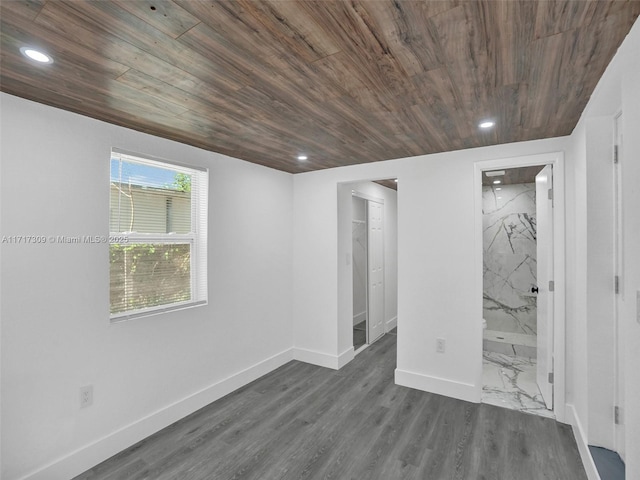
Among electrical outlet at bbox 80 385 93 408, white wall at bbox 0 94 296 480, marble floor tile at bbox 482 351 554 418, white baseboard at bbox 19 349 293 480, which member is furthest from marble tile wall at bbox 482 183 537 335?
electrical outlet at bbox 80 385 93 408

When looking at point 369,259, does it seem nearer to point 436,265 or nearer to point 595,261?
point 436,265

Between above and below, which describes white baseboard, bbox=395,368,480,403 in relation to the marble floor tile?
above

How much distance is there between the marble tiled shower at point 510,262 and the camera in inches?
187

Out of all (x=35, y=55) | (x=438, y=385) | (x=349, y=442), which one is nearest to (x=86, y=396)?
(x=349, y=442)

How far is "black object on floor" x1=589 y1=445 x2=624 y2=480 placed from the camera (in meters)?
1.83

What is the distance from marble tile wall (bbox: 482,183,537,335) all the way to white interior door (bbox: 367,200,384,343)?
163 centimetres

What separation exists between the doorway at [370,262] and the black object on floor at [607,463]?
8.69 feet

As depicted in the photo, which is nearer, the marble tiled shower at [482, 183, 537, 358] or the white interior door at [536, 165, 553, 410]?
the white interior door at [536, 165, 553, 410]

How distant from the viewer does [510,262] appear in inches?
193

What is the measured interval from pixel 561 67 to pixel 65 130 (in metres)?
2.86

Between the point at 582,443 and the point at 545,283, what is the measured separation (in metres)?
1.25

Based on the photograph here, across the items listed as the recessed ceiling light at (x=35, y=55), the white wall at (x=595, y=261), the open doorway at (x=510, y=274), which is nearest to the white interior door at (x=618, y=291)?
the white wall at (x=595, y=261)

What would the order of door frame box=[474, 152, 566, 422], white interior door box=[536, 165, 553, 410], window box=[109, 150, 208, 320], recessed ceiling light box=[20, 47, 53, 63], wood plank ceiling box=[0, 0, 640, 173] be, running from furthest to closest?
white interior door box=[536, 165, 553, 410]
door frame box=[474, 152, 566, 422]
window box=[109, 150, 208, 320]
recessed ceiling light box=[20, 47, 53, 63]
wood plank ceiling box=[0, 0, 640, 173]

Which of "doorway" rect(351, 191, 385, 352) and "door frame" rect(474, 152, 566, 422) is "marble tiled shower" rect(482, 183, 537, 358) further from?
"door frame" rect(474, 152, 566, 422)
